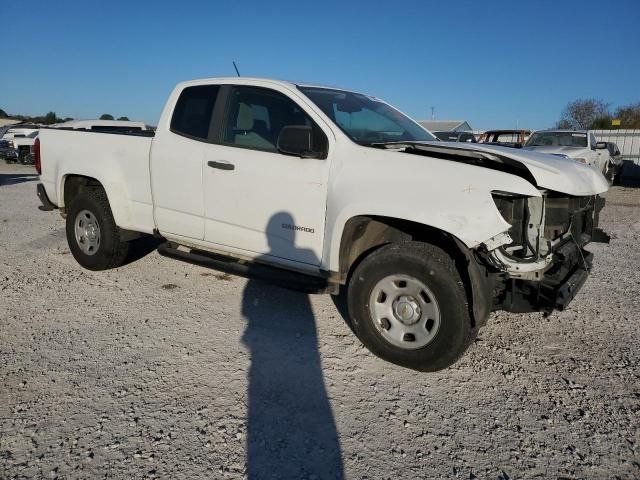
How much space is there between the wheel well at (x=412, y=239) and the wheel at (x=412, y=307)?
0.30 feet

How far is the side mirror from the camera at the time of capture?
3.55 m

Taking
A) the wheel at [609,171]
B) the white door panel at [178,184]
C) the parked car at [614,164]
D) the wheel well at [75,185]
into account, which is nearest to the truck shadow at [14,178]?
the wheel well at [75,185]

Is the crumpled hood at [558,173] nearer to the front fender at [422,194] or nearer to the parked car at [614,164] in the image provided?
the front fender at [422,194]

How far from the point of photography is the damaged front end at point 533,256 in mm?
3162

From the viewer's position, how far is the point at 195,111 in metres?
4.61

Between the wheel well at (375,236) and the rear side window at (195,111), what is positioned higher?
the rear side window at (195,111)

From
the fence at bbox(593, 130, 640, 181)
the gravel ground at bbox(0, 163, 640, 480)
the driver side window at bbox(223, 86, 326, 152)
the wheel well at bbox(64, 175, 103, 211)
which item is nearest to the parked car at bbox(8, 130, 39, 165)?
the wheel well at bbox(64, 175, 103, 211)

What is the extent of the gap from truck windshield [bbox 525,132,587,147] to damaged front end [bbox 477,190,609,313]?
37.5 ft

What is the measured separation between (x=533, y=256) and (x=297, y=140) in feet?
6.09

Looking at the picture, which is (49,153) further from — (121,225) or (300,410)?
(300,410)

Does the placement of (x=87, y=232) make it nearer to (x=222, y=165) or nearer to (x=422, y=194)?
(x=222, y=165)

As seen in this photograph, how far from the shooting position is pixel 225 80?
14.8ft

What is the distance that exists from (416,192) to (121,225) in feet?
11.1

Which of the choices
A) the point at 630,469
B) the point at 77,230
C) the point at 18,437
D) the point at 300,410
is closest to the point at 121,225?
the point at 77,230
